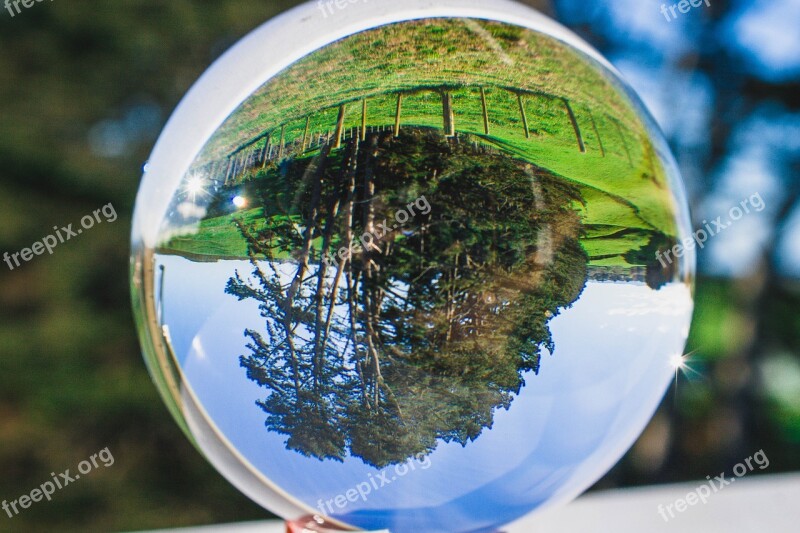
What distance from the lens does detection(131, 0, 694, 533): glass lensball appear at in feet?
3.41

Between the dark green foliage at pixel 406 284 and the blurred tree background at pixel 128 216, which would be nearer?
the dark green foliage at pixel 406 284

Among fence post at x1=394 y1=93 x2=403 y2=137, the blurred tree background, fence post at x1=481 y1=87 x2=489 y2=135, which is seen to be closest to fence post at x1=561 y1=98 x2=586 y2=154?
fence post at x1=481 y1=87 x2=489 y2=135

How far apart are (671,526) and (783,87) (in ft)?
13.9

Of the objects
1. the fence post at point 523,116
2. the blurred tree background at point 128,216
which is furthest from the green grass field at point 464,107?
the blurred tree background at point 128,216

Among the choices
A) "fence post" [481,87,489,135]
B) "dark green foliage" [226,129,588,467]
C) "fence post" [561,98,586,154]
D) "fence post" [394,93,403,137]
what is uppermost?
"fence post" [394,93,403,137]

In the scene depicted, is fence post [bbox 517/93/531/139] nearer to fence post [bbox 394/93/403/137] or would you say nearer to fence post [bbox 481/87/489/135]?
fence post [bbox 481/87/489/135]

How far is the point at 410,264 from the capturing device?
3.37ft

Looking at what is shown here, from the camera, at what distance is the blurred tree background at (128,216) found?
5.12 metres

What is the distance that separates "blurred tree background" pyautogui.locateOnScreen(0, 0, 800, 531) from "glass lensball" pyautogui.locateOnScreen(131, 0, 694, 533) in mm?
3973

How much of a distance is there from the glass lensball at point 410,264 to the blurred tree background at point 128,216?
156 inches

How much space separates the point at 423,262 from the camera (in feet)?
3.38

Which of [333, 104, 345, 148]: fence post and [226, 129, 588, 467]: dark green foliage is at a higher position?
[333, 104, 345, 148]: fence post

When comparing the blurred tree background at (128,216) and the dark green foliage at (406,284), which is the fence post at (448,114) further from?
the blurred tree background at (128,216)

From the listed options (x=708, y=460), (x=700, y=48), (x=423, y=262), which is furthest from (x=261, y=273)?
(x=708, y=460)
